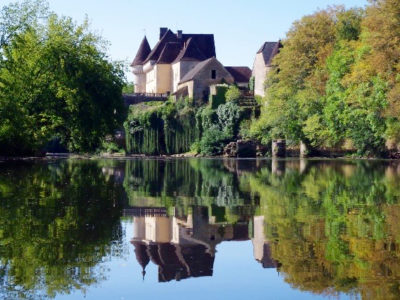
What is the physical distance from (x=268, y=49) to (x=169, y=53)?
99.1 feet

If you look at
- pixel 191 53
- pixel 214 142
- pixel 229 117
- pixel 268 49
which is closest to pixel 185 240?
Answer: pixel 214 142

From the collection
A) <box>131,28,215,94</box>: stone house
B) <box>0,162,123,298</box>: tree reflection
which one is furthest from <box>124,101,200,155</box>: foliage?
<box>0,162,123,298</box>: tree reflection

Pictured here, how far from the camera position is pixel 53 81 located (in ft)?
159

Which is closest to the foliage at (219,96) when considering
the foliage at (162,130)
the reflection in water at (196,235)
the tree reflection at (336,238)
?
the foliage at (162,130)

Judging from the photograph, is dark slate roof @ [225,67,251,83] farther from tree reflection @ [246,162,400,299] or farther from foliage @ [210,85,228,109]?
tree reflection @ [246,162,400,299]

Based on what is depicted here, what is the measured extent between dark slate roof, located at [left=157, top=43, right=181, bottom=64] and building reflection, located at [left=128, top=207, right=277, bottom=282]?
328 ft

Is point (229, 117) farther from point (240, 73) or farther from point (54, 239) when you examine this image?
point (54, 239)

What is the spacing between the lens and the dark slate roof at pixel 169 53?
380 ft

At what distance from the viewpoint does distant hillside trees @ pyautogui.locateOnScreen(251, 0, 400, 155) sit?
47781mm

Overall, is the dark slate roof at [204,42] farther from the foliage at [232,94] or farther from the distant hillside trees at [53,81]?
the distant hillside trees at [53,81]

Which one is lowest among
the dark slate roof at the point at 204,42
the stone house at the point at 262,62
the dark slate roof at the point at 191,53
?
the stone house at the point at 262,62

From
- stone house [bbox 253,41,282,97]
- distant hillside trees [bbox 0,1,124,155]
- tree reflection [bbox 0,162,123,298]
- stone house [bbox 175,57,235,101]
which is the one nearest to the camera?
tree reflection [bbox 0,162,123,298]

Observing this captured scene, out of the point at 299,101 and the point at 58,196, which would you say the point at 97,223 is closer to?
the point at 58,196

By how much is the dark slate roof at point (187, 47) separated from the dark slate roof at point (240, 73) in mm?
4110
